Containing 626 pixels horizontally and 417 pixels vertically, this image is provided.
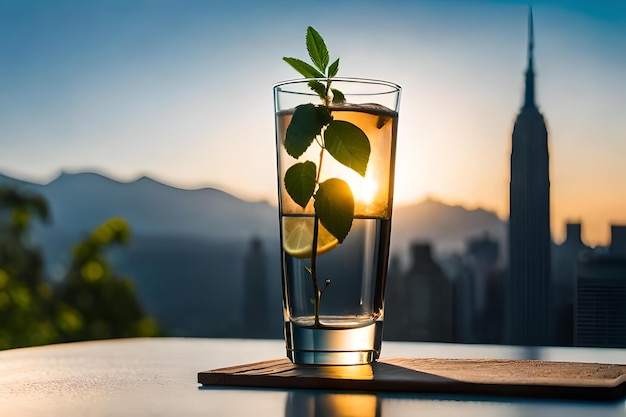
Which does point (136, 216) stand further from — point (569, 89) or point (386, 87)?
point (386, 87)

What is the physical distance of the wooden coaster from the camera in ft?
2.51

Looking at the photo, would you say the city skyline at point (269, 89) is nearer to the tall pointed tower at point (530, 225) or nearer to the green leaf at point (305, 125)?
the tall pointed tower at point (530, 225)

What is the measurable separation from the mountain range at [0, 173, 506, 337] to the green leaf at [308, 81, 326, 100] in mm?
3201

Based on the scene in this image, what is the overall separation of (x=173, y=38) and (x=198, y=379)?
3.80 metres

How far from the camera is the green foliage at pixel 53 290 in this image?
5008mm

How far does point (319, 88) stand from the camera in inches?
37.9

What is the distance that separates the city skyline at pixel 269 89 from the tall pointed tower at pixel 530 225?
2.8 inches

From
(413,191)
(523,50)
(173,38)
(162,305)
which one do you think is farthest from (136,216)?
(523,50)

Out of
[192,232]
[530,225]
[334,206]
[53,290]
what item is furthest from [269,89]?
[334,206]

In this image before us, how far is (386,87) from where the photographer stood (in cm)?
100

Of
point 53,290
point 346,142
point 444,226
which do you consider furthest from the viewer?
point 53,290

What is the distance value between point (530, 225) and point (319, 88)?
2.94 metres

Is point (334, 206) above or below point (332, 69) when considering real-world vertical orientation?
below

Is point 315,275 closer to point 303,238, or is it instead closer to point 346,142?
point 303,238
